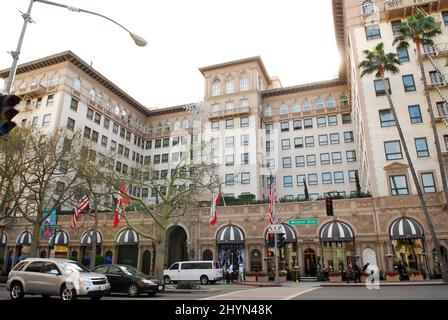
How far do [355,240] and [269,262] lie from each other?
374 inches

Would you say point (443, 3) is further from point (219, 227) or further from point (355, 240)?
point (219, 227)

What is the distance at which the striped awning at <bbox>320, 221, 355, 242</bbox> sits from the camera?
111ft

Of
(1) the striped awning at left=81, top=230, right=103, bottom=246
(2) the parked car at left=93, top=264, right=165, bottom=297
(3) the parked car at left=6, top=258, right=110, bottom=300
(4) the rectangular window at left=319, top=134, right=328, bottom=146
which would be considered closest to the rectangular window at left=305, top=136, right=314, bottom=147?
(4) the rectangular window at left=319, top=134, right=328, bottom=146

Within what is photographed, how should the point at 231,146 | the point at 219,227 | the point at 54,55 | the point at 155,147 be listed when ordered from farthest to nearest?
the point at 155,147 → the point at 231,146 → the point at 54,55 → the point at 219,227

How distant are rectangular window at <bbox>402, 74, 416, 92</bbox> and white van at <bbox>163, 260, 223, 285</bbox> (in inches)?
1097

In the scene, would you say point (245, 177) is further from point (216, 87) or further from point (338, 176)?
point (216, 87)

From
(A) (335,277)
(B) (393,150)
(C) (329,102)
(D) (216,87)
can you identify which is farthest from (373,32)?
(A) (335,277)

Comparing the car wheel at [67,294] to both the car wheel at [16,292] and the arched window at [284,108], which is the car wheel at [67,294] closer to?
the car wheel at [16,292]

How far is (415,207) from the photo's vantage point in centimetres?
3178

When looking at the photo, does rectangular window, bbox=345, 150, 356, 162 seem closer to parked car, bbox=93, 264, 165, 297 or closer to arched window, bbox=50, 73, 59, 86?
parked car, bbox=93, 264, 165, 297

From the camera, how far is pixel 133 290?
17.4 m

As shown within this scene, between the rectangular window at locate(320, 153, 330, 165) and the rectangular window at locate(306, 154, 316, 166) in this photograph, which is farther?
the rectangular window at locate(306, 154, 316, 166)

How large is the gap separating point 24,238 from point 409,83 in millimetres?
52673

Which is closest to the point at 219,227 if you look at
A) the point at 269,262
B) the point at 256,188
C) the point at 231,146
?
the point at 269,262
